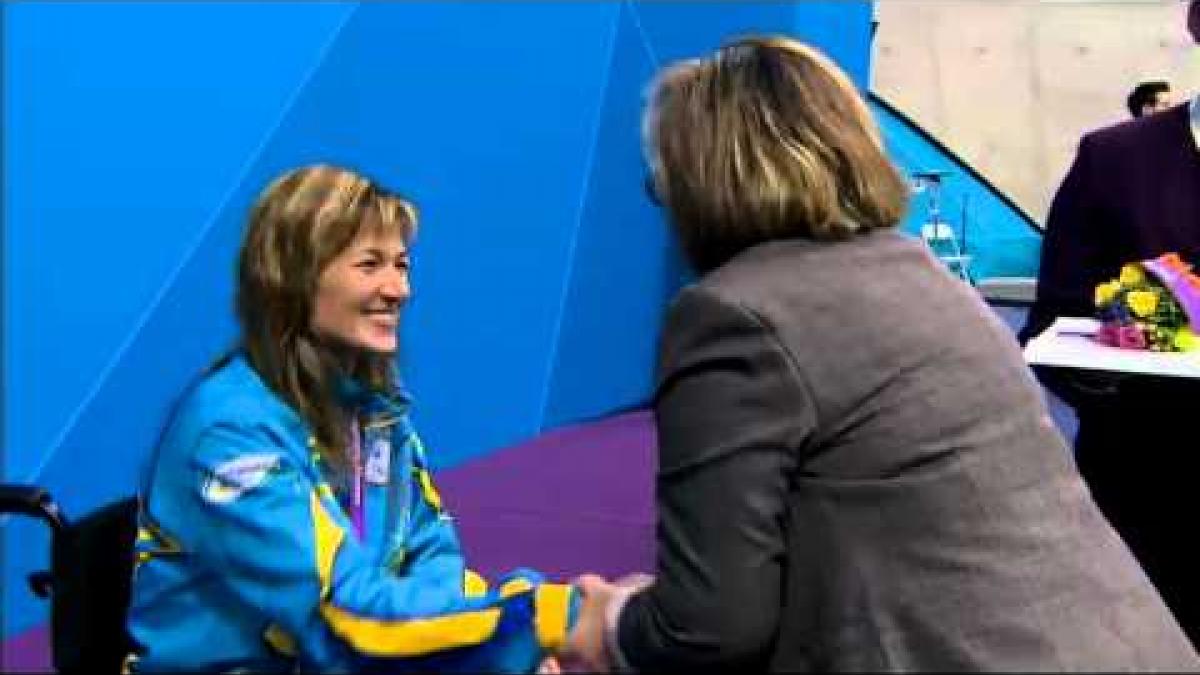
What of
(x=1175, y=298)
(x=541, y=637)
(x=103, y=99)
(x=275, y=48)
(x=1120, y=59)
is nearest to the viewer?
(x=541, y=637)

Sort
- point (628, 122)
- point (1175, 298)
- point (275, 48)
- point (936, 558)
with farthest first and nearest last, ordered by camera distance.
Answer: point (628, 122) → point (275, 48) → point (1175, 298) → point (936, 558)

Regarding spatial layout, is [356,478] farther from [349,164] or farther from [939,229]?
[939,229]

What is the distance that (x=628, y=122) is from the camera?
566 cm

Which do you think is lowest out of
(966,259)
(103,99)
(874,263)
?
(966,259)

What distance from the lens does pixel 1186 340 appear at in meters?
2.07

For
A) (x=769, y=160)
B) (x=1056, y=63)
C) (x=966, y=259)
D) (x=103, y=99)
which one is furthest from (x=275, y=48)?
(x=1056, y=63)

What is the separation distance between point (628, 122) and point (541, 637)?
14.3 ft

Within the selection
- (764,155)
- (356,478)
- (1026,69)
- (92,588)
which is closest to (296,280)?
(356,478)

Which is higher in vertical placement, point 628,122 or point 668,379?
point 628,122

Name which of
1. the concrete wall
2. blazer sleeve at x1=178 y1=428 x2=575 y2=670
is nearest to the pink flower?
blazer sleeve at x1=178 y1=428 x2=575 y2=670

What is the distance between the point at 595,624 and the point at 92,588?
0.72m

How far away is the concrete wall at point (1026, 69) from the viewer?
551 inches

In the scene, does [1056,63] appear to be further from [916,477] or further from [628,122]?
[916,477]

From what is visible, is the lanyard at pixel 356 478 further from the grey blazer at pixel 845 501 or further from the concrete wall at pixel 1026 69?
the concrete wall at pixel 1026 69
